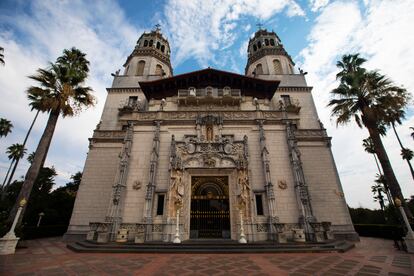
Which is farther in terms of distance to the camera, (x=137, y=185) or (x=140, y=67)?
(x=140, y=67)

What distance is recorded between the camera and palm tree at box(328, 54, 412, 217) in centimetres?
1427

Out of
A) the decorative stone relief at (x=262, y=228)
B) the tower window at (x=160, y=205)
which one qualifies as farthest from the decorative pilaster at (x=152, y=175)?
the decorative stone relief at (x=262, y=228)

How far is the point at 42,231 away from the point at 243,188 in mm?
19654

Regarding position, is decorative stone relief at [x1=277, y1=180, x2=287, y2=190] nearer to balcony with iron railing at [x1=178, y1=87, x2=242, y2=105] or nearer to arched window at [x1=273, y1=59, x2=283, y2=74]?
balcony with iron railing at [x1=178, y1=87, x2=242, y2=105]

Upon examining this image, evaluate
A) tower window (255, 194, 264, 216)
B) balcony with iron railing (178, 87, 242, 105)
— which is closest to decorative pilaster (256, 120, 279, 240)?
tower window (255, 194, 264, 216)

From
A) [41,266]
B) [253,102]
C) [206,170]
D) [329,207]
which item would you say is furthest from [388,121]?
[41,266]

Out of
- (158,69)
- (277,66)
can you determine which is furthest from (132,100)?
(277,66)

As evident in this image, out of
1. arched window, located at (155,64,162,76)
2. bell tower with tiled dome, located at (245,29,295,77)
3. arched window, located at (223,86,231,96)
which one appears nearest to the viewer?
arched window, located at (223,86,231,96)

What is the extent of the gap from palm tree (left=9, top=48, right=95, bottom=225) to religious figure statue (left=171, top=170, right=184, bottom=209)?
9773 millimetres

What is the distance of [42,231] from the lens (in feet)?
57.9

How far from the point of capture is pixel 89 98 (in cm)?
1694

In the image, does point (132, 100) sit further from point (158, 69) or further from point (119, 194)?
point (119, 194)

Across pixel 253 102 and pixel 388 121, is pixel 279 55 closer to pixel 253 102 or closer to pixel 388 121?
pixel 253 102

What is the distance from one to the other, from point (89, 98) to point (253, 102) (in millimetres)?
15735
